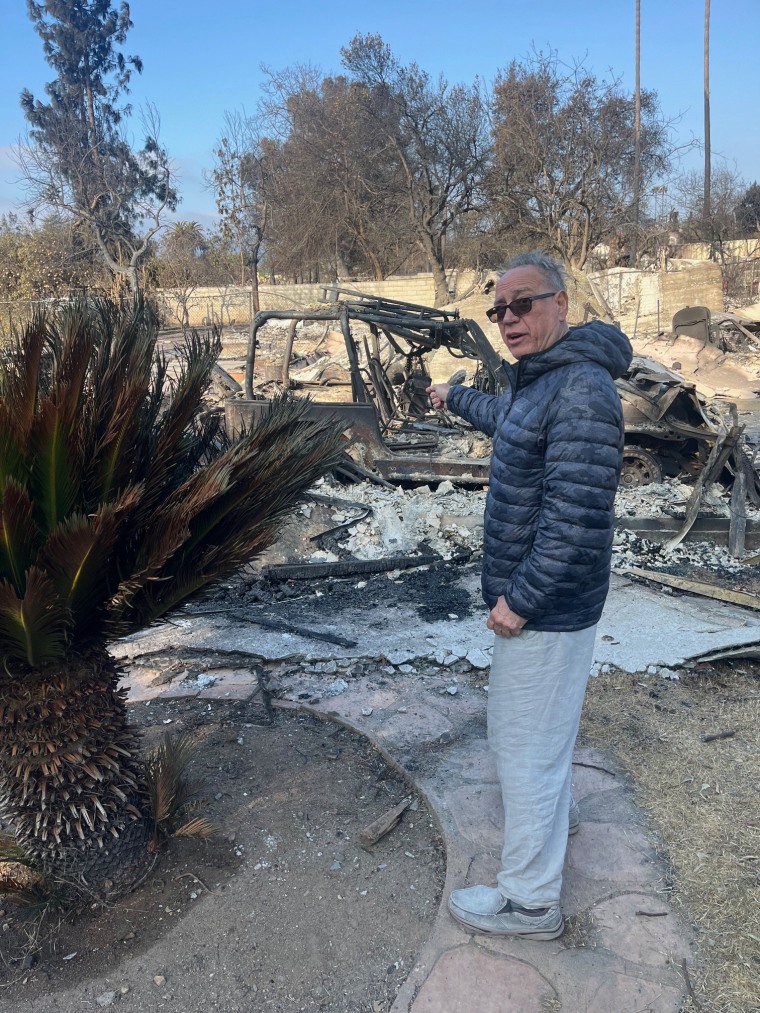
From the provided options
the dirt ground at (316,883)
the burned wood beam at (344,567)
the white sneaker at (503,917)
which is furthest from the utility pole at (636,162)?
the white sneaker at (503,917)

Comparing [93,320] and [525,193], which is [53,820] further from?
[525,193]

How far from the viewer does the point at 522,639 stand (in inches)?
81.7

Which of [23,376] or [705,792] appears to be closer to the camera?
[23,376]

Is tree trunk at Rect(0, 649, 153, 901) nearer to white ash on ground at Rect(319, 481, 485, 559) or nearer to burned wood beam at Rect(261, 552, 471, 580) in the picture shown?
burned wood beam at Rect(261, 552, 471, 580)

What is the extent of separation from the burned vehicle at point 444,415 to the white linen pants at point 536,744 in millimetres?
4367

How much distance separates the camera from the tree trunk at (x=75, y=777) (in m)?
2.12

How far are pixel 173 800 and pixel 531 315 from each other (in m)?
2.09

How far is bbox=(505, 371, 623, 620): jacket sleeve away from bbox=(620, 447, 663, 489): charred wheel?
214 inches

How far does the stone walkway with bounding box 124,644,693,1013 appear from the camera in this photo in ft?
6.51

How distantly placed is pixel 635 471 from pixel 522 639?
560cm

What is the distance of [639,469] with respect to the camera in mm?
7172

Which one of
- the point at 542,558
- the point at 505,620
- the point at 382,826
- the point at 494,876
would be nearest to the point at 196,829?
the point at 382,826

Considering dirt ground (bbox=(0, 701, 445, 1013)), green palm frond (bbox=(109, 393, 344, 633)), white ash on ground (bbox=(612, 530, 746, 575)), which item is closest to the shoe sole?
dirt ground (bbox=(0, 701, 445, 1013))

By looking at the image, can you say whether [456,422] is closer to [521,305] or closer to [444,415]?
[444,415]
